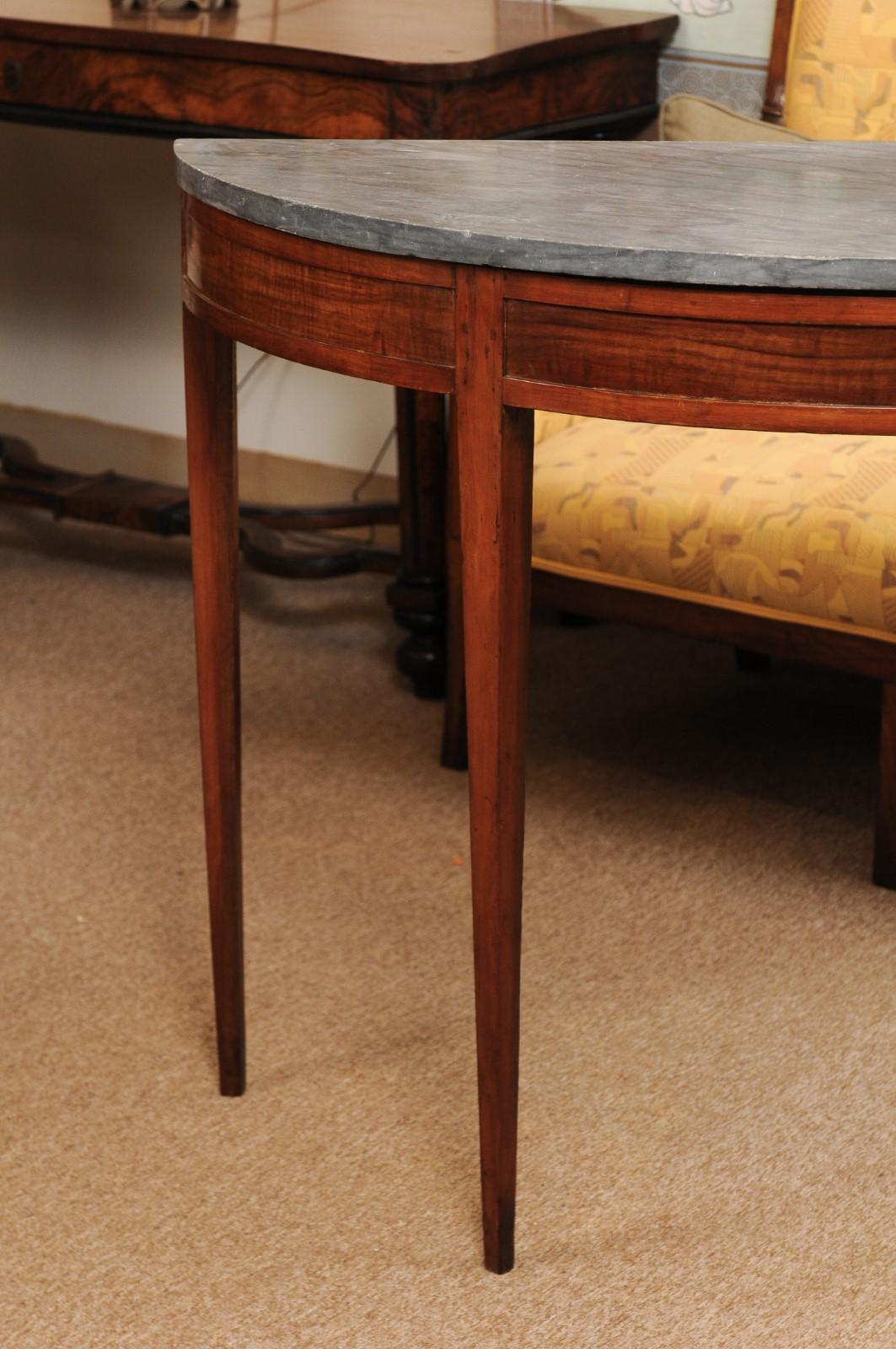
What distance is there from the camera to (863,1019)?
5.25ft

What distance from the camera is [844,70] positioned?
1.96 metres

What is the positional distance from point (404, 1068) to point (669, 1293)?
363mm

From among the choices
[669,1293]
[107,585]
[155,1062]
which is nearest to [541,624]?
[107,585]

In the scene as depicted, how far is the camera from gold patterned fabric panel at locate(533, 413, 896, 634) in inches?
61.1

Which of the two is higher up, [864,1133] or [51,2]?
[51,2]

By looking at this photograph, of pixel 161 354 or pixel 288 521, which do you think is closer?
pixel 288 521

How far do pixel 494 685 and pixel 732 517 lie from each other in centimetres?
56

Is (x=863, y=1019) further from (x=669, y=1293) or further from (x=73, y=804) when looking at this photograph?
(x=73, y=804)

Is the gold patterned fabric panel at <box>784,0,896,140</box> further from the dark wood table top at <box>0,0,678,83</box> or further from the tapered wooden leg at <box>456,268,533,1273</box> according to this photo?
the tapered wooden leg at <box>456,268,533,1273</box>

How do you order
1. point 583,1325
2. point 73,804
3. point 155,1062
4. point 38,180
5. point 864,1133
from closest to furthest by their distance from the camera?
point 583,1325 < point 864,1133 < point 155,1062 < point 73,804 < point 38,180

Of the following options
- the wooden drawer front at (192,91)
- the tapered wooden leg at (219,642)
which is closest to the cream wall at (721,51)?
the wooden drawer front at (192,91)

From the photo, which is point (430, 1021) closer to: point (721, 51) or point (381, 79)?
point (381, 79)

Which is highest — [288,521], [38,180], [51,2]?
[51,2]

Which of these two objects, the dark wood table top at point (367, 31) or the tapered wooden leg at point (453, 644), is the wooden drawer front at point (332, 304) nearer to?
the tapered wooden leg at point (453, 644)
